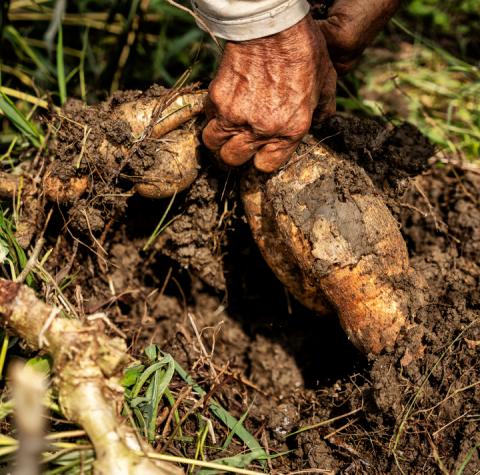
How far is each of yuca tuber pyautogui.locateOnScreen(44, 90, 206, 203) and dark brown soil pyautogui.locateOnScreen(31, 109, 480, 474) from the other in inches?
3.1

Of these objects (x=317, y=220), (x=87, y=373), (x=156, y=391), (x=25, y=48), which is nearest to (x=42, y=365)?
(x=87, y=373)

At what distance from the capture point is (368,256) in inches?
66.9

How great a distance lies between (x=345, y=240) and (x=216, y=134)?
49 centimetres

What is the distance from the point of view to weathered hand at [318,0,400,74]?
5.84 feet

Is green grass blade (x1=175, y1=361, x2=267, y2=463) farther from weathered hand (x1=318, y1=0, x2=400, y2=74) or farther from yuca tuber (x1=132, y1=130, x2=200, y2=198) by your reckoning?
weathered hand (x1=318, y1=0, x2=400, y2=74)

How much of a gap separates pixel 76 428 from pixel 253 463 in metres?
0.54

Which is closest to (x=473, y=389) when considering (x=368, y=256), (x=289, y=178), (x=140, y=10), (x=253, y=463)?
(x=368, y=256)

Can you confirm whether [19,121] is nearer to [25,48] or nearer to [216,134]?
[25,48]

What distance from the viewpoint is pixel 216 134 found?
1710 mm

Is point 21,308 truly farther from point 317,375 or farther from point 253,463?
point 317,375

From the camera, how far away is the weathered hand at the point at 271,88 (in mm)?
1581

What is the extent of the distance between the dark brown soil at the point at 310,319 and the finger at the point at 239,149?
0.52ft

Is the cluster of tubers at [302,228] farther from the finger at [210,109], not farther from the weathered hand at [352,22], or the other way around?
the weathered hand at [352,22]

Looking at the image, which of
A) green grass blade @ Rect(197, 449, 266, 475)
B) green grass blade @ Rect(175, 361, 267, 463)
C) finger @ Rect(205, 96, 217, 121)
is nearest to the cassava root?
green grass blade @ Rect(197, 449, 266, 475)
